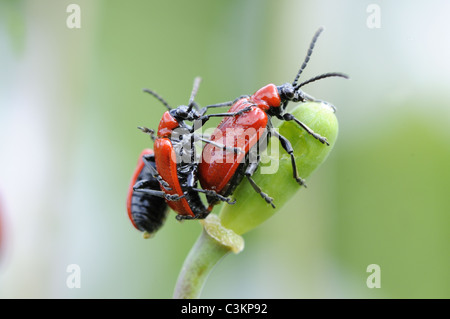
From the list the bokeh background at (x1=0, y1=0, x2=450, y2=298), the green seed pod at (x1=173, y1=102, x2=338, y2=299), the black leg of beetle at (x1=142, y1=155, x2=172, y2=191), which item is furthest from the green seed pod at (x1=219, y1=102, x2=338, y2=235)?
the bokeh background at (x1=0, y1=0, x2=450, y2=298)

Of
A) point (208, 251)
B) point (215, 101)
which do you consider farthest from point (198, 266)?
point (215, 101)

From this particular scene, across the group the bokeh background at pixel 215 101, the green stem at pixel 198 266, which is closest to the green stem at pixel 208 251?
the green stem at pixel 198 266

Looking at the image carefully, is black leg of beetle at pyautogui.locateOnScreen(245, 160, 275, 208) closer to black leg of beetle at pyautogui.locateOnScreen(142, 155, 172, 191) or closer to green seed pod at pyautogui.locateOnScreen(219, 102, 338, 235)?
green seed pod at pyautogui.locateOnScreen(219, 102, 338, 235)

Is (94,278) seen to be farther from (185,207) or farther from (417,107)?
(417,107)

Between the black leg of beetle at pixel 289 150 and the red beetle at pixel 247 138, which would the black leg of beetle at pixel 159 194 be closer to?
the red beetle at pixel 247 138

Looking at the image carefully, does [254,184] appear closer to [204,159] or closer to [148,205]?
[204,159]
